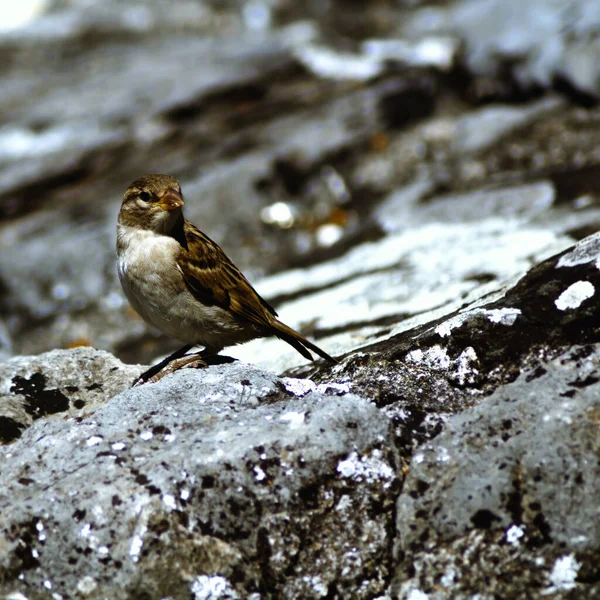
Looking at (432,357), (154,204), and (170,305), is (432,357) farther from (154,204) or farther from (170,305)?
(154,204)

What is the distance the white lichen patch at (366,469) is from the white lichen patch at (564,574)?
618mm

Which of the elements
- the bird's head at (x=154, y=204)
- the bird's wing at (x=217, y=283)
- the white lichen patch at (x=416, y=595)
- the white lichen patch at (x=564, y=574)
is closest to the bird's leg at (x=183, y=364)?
the bird's wing at (x=217, y=283)

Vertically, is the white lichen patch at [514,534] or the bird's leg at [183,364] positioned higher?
the bird's leg at [183,364]

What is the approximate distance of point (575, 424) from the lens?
3.12 metres

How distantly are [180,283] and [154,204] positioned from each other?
50cm

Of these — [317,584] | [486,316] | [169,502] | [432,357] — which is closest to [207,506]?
[169,502]

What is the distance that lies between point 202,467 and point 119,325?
489 cm

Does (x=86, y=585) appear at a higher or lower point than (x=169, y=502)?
lower

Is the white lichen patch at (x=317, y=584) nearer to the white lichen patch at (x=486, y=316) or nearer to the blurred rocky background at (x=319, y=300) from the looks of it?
the blurred rocky background at (x=319, y=300)

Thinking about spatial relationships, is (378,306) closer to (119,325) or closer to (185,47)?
(119,325)

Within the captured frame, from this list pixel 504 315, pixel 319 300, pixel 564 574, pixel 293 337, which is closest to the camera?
pixel 564 574

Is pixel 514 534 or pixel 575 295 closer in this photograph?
pixel 514 534

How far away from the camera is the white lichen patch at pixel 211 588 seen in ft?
9.83

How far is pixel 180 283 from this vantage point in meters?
4.70
